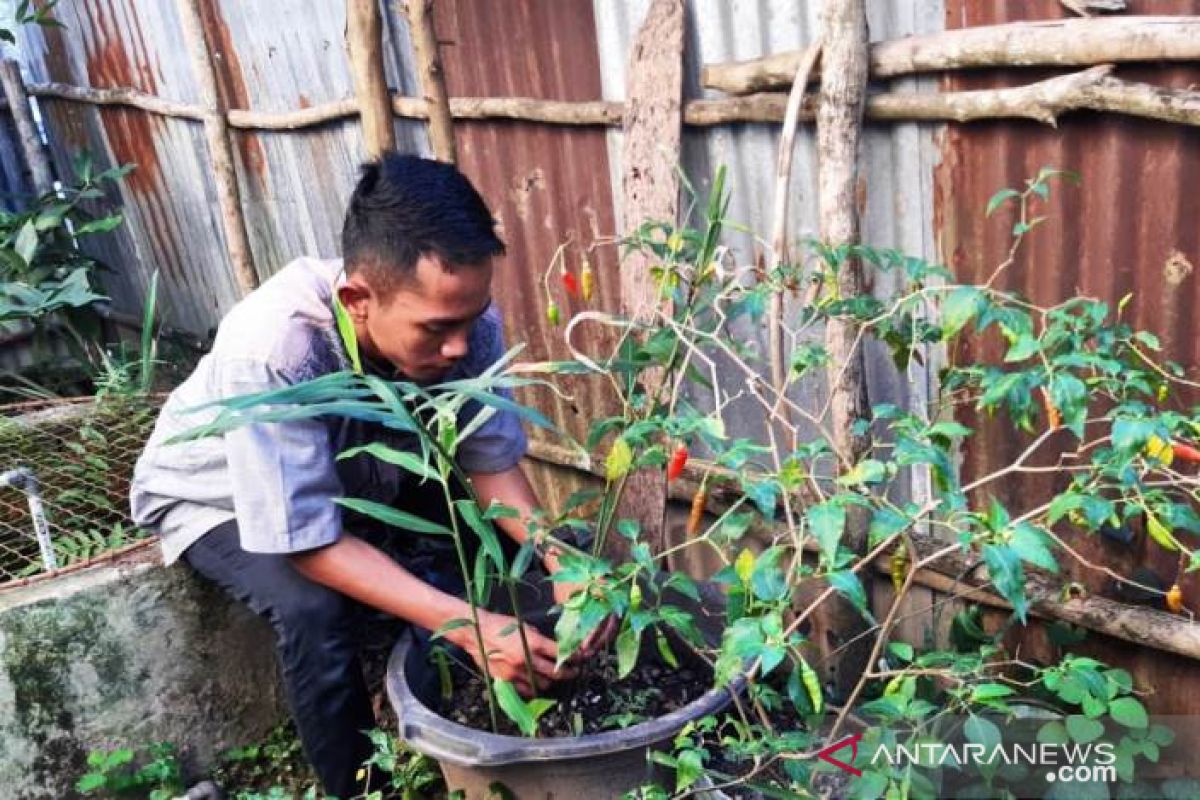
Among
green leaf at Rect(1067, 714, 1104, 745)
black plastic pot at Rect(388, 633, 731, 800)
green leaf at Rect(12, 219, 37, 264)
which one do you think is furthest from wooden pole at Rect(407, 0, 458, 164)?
green leaf at Rect(12, 219, 37, 264)

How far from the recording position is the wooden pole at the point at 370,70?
11.2ft

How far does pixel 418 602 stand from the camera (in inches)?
91.0

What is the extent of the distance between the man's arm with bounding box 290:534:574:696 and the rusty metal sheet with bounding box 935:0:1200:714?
1.17 m

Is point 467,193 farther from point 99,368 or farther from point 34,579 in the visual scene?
point 99,368

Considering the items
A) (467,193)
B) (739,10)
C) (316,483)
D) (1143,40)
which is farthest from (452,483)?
(1143,40)

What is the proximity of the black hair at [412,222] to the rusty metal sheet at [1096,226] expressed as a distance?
105 cm

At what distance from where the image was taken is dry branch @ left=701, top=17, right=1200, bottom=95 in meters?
2.01

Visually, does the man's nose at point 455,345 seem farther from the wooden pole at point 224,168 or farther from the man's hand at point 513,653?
the wooden pole at point 224,168

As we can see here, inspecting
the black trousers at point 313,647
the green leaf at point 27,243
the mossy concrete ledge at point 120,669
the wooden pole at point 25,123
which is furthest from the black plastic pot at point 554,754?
the wooden pole at point 25,123

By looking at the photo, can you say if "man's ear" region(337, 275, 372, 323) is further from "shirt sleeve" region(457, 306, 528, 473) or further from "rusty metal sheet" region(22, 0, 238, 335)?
"rusty metal sheet" region(22, 0, 238, 335)

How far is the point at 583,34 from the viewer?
3314 millimetres

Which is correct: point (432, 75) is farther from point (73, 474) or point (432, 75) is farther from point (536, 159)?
point (73, 474)

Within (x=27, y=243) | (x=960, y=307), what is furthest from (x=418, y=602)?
(x=27, y=243)

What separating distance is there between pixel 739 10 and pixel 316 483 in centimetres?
154
